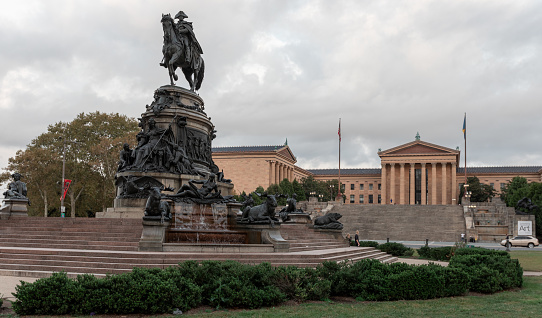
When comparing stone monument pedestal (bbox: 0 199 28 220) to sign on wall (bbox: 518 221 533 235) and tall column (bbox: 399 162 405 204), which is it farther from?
tall column (bbox: 399 162 405 204)

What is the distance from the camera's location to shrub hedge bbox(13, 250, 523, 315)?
9.86m

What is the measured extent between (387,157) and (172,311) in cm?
11614

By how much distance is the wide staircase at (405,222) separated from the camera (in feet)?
183

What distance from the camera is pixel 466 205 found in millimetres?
67625

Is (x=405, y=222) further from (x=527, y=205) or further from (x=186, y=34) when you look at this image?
(x=186, y=34)

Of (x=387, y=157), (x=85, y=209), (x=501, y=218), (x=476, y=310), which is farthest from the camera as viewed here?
(x=387, y=157)

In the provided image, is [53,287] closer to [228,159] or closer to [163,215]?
[163,215]

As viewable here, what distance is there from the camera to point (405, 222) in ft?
205

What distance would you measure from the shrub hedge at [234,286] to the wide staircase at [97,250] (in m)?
2.74

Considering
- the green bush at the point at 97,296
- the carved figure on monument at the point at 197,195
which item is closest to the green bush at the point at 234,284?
the green bush at the point at 97,296

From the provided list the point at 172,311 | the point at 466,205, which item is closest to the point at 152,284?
the point at 172,311

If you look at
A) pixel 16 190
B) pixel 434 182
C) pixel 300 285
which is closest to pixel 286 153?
pixel 434 182

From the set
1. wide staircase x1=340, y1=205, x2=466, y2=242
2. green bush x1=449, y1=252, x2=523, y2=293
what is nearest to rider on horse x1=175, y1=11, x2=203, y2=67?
green bush x1=449, y1=252, x2=523, y2=293

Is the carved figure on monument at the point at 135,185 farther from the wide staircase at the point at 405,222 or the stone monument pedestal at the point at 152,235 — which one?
the wide staircase at the point at 405,222
